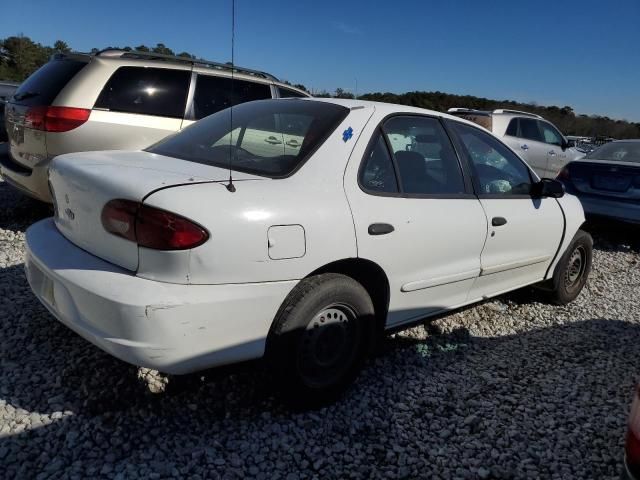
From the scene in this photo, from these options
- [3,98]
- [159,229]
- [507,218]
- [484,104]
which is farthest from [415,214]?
[484,104]

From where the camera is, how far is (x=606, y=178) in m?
6.58

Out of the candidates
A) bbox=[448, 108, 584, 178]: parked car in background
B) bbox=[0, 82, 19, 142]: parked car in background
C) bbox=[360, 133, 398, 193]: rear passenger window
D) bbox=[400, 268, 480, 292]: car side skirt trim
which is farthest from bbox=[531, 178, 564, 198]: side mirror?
bbox=[0, 82, 19, 142]: parked car in background

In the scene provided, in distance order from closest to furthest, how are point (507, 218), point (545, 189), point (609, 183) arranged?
point (507, 218) → point (545, 189) → point (609, 183)

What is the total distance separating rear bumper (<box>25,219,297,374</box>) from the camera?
6.52 ft

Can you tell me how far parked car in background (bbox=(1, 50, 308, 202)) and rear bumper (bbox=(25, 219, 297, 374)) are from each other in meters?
2.47

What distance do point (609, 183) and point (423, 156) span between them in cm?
459

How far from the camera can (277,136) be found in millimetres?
2834

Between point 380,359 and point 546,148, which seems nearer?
point 380,359

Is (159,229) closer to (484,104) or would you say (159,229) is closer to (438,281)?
(438,281)

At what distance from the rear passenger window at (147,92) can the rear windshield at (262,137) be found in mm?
1909

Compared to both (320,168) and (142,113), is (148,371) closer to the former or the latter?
(320,168)

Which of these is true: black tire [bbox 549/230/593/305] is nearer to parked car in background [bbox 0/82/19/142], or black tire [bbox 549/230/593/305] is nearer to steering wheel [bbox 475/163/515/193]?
steering wheel [bbox 475/163/515/193]

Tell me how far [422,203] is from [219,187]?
1229mm

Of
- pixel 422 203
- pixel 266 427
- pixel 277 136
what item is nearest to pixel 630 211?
pixel 422 203
